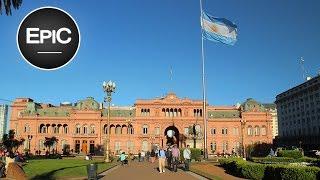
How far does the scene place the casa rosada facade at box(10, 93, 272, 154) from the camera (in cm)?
10856

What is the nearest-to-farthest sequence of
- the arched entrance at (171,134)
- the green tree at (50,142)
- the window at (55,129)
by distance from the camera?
the green tree at (50,142), the arched entrance at (171,134), the window at (55,129)

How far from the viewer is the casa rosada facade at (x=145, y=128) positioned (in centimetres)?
10856

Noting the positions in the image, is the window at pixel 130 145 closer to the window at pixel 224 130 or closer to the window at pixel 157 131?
the window at pixel 157 131

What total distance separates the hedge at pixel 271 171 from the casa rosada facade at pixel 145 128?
238 ft

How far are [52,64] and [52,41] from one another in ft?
2.88

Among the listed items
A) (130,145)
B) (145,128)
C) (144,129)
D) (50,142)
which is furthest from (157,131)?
(50,142)

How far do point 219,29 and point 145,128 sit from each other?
62.2 metres

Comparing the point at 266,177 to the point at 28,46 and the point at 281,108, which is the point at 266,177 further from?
the point at 281,108

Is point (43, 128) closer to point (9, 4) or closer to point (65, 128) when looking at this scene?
point (65, 128)

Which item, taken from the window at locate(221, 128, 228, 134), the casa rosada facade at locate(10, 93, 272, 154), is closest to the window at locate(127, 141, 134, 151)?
the casa rosada facade at locate(10, 93, 272, 154)

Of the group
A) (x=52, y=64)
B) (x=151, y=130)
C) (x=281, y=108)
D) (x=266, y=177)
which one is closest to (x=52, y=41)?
(x=52, y=64)

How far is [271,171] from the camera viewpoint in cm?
2553

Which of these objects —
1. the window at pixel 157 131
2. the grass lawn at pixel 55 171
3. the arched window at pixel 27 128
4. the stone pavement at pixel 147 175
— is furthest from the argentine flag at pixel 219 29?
the arched window at pixel 27 128

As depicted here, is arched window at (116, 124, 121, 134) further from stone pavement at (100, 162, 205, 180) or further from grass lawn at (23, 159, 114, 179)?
stone pavement at (100, 162, 205, 180)
